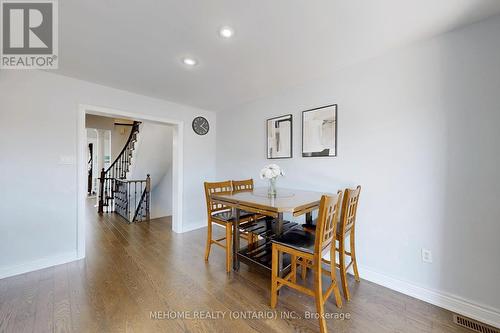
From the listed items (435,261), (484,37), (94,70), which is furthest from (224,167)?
(484,37)

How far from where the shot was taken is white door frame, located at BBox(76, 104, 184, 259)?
251cm

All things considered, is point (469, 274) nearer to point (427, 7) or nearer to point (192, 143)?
point (427, 7)

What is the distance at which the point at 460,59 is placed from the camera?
1.60 m

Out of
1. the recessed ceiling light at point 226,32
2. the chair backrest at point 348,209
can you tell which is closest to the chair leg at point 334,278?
the chair backrest at point 348,209

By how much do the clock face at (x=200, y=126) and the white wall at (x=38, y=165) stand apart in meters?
1.30

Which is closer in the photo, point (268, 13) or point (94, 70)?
point (268, 13)

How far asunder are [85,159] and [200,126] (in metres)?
1.83

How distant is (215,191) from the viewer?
2.56 meters

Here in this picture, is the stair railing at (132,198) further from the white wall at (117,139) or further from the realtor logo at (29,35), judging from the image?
the realtor logo at (29,35)

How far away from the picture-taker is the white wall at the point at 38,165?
2096 millimetres

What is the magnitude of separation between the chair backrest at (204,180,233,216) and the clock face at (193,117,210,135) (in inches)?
60.1

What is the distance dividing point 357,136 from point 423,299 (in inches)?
61.1

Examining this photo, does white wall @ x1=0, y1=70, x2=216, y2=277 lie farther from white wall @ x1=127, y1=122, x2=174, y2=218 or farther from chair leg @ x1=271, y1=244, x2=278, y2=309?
chair leg @ x1=271, y1=244, x2=278, y2=309

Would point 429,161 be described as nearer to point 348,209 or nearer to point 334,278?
point 348,209
